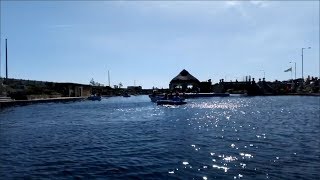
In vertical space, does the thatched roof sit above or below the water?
above

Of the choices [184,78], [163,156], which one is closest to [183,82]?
[184,78]

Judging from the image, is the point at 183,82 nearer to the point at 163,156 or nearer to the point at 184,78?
the point at 184,78

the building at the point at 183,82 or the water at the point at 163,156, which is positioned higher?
the building at the point at 183,82

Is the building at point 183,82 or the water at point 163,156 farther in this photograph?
the building at point 183,82

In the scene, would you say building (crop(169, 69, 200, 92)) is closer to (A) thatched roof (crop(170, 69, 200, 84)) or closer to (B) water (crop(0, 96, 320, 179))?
(A) thatched roof (crop(170, 69, 200, 84))

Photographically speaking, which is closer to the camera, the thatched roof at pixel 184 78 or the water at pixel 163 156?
the water at pixel 163 156

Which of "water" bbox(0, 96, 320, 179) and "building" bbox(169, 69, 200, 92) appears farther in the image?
"building" bbox(169, 69, 200, 92)

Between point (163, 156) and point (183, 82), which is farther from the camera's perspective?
point (183, 82)

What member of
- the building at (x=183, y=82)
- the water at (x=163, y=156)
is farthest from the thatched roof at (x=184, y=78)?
the water at (x=163, y=156)

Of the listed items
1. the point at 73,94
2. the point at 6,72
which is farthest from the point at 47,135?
the point at 73,94

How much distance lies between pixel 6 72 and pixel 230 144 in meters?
111

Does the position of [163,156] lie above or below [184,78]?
below

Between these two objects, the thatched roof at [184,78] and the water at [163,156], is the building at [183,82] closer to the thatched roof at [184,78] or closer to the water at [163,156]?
the thatched roof at [184,78]

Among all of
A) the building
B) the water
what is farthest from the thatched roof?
the water
